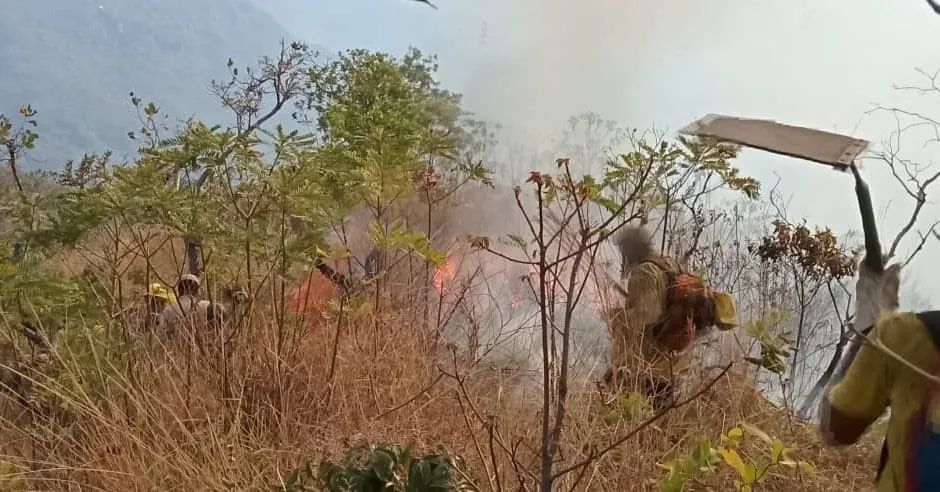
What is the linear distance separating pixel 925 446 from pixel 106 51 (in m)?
6.54

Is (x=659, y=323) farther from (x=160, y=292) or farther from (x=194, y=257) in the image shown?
A: (x=160, y=292)

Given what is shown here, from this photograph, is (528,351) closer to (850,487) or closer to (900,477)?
(850,487)

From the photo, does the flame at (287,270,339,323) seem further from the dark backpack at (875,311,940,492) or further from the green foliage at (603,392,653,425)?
the dark backpack at (875,311,940,492)

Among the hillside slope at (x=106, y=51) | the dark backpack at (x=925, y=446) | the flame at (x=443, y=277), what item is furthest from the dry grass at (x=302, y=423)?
the hillside slope at (x=106, y=51)

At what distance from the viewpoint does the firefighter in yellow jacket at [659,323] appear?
2.52 meters

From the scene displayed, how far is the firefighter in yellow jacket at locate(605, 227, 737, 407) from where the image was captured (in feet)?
8.27

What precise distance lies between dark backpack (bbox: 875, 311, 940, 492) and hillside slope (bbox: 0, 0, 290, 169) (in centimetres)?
514

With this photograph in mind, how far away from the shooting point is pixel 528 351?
115 inches

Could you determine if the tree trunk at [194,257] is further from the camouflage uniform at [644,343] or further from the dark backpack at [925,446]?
the dark backpack at [925,446]

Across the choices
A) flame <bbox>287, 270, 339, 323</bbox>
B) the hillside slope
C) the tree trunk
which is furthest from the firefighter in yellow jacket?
the hillside slope

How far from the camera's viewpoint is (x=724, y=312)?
261 cm

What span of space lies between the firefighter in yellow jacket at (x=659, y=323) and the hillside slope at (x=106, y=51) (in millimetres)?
3847

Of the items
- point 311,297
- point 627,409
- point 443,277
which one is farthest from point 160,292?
point 627,409

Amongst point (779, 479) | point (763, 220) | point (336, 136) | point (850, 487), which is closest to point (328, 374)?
point (336, 136)
